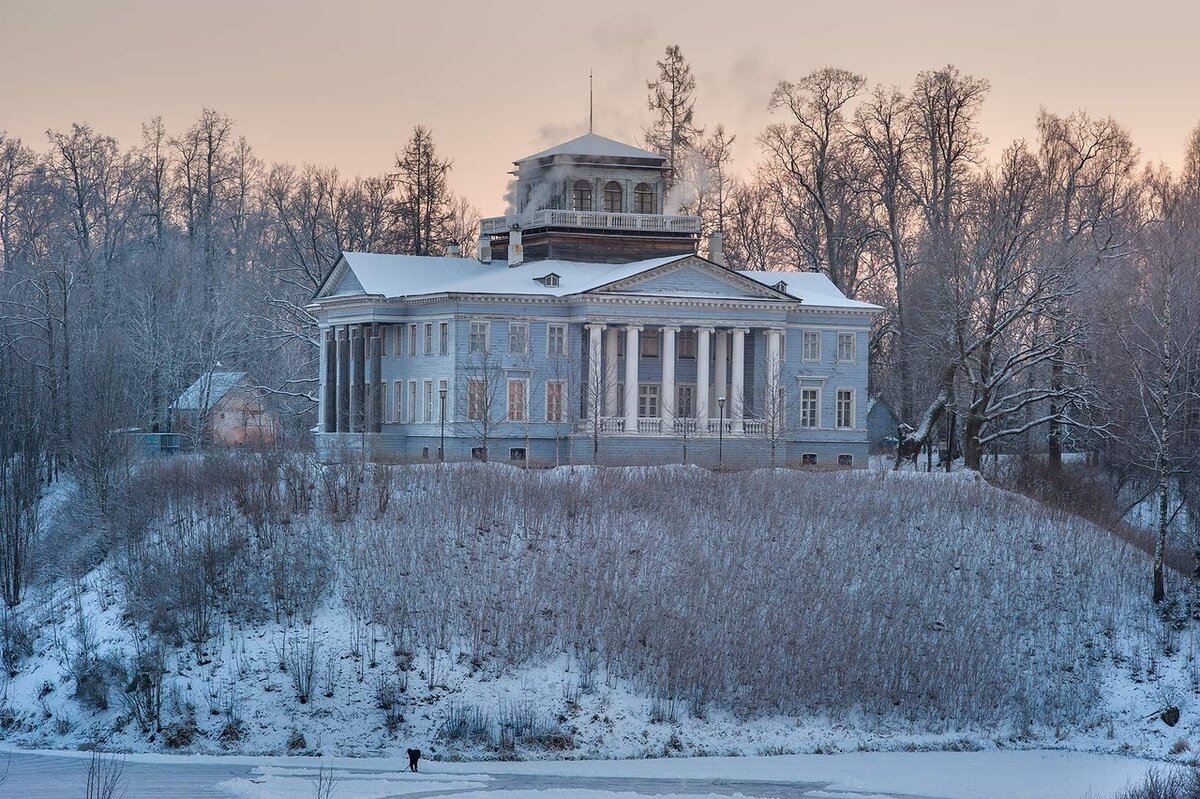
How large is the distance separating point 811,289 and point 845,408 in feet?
15.2

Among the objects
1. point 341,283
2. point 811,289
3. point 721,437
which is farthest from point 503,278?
point 811,289

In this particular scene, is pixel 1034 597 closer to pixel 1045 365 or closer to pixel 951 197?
pixel 1045 365

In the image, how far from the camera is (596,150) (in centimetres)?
5800

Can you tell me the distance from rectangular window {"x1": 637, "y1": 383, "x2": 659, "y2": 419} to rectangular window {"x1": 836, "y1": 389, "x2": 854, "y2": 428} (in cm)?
642

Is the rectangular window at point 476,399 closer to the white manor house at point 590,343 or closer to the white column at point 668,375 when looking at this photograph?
the white manor house at point 590,343

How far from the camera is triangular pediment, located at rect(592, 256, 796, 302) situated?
53.1 m

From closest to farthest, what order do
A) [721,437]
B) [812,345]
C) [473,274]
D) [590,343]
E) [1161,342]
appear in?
[1161,342]
[721,437]
[590,343]
[473,274]
[812,345]

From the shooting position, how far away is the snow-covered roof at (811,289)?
57.0 m

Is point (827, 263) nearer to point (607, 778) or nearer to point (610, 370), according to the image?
point (610, 370)

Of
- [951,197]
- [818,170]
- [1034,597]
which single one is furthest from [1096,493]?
[818,170]

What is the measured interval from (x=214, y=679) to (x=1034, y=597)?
60.1 feet

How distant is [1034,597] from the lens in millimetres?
38094

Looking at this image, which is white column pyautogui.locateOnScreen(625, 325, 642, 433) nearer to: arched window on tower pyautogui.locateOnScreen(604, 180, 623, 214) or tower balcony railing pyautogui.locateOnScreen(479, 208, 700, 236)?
tower balcony railing pyautogui.locateOnScreen(479, 208, 700, 236)

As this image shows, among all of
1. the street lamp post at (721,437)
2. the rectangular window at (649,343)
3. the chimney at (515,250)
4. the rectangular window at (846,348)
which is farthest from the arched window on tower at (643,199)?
the street lamp post at (721,437)
